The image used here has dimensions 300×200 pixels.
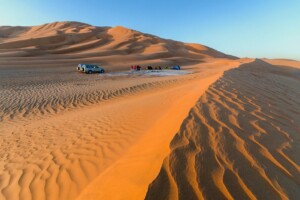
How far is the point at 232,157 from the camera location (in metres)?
3.38


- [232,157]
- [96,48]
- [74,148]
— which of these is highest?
[232,157]

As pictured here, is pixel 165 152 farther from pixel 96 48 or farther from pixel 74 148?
pixel 96 48

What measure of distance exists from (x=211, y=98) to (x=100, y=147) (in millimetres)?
2905

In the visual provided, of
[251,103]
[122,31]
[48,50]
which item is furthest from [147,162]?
[122,31]

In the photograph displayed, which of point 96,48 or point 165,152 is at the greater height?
point 165,152

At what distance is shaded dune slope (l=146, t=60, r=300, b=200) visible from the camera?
107 inches

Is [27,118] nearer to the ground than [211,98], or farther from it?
nearer to the ground

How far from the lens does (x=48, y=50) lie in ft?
158

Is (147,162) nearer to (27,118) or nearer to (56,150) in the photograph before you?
(56,150)

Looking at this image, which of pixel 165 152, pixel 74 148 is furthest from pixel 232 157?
pixel 74 148

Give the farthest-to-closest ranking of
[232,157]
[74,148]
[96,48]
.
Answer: [96,48]
[74,148]
[232,157]

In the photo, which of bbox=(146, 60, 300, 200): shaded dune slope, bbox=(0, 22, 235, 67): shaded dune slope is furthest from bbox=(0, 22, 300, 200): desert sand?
bbox=(0, 22, 235, 67): shaded dune slope

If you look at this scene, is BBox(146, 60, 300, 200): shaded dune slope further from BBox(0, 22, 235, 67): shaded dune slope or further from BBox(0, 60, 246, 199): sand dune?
BBox(0, 22, 235, 67): shaded dune slope

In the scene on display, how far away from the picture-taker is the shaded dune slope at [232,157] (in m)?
2.73
